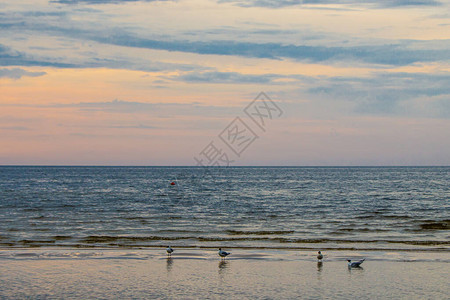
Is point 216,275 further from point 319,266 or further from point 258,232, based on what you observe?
point 258,232

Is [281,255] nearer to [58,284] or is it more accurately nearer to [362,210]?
[58,284]

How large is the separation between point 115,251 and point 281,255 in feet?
25.4

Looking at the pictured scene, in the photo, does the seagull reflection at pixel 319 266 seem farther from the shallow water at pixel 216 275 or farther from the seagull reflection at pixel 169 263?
the seagull reflection at pixel 169 263

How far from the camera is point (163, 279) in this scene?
18312 mm

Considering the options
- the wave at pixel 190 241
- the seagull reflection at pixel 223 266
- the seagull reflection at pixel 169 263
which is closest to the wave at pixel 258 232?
the wave at pixel 190 241

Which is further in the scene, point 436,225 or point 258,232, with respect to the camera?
point 436,225

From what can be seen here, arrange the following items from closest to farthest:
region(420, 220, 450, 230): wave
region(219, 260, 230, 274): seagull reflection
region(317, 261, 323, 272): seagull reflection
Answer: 1. region(219, 260, 230, 274): seagull reflection
2. region(317, 261, 323, 272): seagull reflection
3. region(420, 220, 450, 230): wave

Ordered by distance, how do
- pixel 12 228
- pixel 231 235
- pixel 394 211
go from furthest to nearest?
pixel 394 211
pixel 12 228
pixel 231 235

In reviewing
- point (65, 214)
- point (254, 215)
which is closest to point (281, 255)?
point (254, 215)

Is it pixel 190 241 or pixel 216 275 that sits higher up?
pixel 190 241

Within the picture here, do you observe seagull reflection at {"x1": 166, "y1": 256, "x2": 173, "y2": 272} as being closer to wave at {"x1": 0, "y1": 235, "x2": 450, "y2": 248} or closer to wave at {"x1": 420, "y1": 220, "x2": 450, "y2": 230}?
wave at {"x1": 0, "y1": 235, "x2": 450, "y2": 248}

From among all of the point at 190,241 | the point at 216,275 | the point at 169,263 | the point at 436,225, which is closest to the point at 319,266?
the point at 216,275

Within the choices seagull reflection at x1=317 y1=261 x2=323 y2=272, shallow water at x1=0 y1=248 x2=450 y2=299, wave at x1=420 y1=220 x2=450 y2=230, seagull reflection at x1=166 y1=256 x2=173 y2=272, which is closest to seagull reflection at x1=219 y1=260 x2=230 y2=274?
shallow water at x1=0 y1=248 x2=450 y2=299

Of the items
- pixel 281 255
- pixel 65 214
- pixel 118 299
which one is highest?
pixel 65 214
